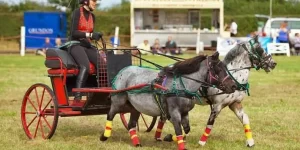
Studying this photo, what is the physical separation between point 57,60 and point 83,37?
1.60ft

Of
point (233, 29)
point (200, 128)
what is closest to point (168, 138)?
point (200, 128)

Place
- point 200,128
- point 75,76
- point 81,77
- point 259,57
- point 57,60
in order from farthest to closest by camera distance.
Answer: point 200,128 < point 75,76 < point 57,60 < point 81,77 < point 259,57

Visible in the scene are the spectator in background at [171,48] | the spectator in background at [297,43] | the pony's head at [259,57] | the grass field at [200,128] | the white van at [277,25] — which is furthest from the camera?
the white van at [277,25]

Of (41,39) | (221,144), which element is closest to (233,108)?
(221,144)

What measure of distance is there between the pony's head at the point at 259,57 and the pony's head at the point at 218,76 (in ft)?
2.10

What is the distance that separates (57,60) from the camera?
9555mm

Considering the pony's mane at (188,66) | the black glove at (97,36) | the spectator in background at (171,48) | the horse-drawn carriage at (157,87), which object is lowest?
the spectator in background at (171,48)

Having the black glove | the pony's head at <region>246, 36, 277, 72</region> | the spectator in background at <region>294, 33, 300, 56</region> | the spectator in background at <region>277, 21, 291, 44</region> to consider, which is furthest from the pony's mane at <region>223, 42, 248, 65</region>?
the spectator in background at <region>277, 21, 291, 44</region>

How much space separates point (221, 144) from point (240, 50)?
1303mm

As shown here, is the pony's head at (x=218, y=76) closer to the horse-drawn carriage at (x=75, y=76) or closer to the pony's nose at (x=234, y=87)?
the pony's nose at (x=234, y=87)

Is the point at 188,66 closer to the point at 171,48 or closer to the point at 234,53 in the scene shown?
the point at 234,53

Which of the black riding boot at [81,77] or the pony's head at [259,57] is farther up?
the pony's head at [259,57]

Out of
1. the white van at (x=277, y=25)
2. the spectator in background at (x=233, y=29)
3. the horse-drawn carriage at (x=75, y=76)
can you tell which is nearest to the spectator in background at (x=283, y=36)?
the white van at (x=277, y=25)

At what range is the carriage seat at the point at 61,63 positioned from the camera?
9.51m
